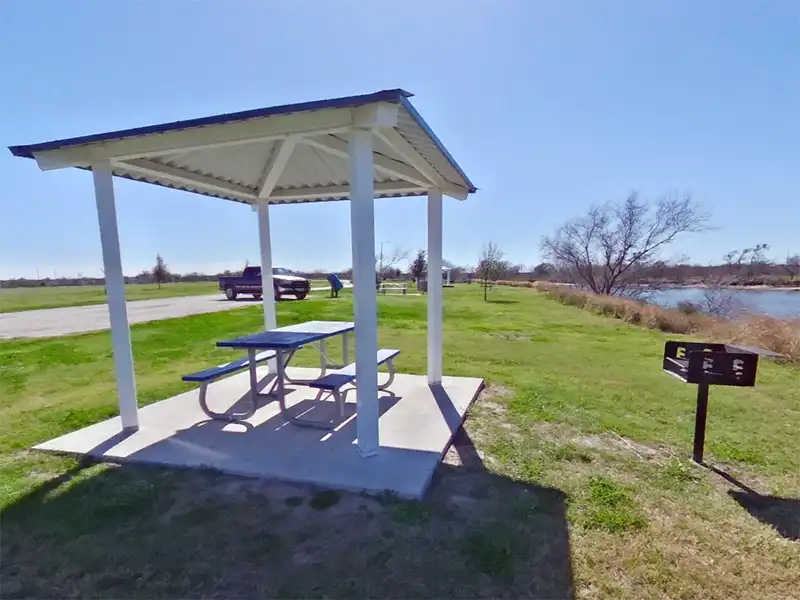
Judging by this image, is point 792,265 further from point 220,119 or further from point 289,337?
point 220,119

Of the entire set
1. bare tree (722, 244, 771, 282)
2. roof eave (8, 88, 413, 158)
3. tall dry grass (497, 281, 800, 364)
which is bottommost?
tall dry grass (497, 281, 800, 364)

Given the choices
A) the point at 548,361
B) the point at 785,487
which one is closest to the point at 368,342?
the point at 785,487

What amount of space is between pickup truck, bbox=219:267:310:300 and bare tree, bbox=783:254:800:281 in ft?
129

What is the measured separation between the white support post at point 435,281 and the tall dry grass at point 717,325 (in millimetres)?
6213

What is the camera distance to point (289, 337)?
4.24 m

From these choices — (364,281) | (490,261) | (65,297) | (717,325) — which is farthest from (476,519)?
(65,297)

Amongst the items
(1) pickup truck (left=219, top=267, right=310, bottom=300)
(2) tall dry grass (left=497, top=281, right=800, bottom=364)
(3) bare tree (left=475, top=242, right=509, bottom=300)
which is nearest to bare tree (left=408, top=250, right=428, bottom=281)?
(3) bare tree (left=475, top=242, right=509, bottom=300)

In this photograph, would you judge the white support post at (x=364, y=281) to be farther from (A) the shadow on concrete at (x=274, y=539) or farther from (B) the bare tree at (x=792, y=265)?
(B) the bare tree at (x=792, y=265)

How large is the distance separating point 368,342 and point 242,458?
4.64 feet

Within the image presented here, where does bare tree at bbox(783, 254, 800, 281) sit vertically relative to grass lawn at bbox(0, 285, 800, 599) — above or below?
above

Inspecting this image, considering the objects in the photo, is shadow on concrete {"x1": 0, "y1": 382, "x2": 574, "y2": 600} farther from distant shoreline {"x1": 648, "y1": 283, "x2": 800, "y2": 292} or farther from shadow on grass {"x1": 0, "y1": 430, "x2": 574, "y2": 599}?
distant shoreline {"x1": 648, "y1": 283, "x2": 800, "y2": 292}

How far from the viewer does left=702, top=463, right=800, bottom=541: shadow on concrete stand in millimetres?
2340

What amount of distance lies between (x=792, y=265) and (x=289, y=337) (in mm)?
→ 46040

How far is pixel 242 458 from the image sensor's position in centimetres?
322
